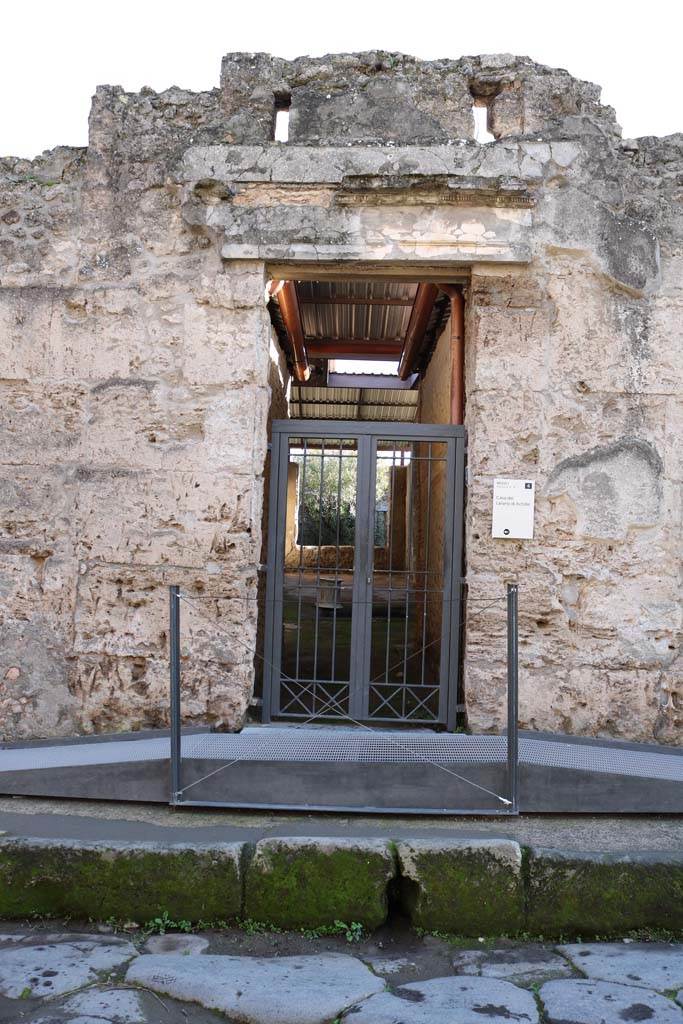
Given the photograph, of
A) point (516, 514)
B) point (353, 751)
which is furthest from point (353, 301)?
point (353, 751)

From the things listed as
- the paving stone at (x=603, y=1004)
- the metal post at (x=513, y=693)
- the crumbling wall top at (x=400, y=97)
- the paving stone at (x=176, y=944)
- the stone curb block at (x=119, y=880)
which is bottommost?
the paving stone at (x=176, y=944)

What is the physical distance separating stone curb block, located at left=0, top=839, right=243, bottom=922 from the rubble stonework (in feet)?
4.86

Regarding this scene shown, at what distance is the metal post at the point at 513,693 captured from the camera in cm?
371

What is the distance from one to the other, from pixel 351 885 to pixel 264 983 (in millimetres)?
556

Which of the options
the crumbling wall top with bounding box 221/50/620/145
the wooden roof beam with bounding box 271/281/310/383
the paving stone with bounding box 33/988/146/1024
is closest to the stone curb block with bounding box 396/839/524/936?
the paving stone with bounding box 33/988/146/1024

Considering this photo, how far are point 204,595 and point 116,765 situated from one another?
1163mm

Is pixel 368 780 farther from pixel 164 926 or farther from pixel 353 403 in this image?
pixel 353 403

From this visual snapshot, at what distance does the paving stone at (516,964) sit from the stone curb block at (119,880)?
91 centimetres

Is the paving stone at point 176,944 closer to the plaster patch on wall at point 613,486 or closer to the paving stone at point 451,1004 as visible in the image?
the paving stone at point 451,1004

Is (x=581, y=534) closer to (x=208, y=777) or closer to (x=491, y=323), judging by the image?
(x=491, y=323)

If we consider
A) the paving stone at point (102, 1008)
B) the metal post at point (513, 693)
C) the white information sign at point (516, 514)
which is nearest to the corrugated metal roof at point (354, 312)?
the white information sign at point (516, 514)

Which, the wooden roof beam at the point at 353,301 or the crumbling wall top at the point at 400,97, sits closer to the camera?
the crumbling wall top at the point at 400,97

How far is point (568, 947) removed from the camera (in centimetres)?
319

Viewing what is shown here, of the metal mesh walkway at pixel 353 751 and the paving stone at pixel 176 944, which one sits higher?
the metal mesh walkway at pixel 353 751
